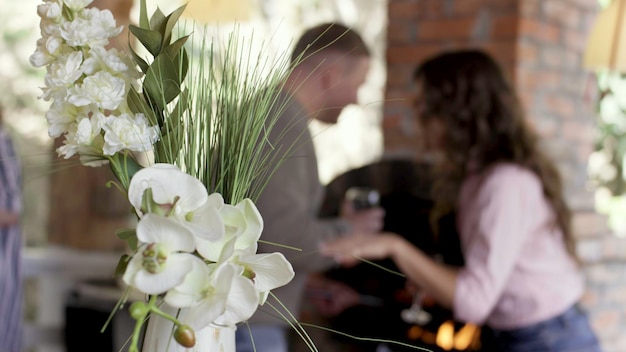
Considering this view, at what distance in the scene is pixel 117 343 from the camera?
9.24 feet

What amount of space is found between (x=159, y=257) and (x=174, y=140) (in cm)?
17

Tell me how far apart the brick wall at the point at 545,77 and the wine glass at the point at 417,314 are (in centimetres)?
67

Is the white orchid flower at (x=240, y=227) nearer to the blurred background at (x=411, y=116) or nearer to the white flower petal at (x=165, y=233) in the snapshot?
the white flower petal at (x=165, y=233)

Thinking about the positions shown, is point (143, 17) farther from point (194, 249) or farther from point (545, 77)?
point (545, 77)

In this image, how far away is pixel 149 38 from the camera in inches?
32.7

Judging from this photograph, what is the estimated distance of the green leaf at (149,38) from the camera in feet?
2.71

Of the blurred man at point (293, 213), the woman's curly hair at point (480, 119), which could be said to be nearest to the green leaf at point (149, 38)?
the blurred man at point (293, 213)

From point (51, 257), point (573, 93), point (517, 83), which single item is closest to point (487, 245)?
point (517, 83)

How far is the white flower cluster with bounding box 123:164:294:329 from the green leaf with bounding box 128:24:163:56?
152 millimetres

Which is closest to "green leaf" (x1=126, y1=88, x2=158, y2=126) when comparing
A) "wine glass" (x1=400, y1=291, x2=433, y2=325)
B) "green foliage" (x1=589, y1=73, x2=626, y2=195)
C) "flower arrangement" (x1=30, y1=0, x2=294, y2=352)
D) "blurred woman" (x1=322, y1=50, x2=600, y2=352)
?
"flower arrangement" (x1=30, y1=0, x2=294, y2=352)

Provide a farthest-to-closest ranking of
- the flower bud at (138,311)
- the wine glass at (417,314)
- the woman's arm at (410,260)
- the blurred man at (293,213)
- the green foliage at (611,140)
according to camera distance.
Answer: the green foliage at (611,140) < the wine glass at (417,314) < the woman's arm at (410,260) < the blurred man at (293,213) < the flower bud at (138,311)

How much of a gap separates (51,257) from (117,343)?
36.2 inches

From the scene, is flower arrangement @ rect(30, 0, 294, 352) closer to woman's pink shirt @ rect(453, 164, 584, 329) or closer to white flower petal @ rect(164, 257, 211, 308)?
white flower petal @ rect(164, 257, 211, 308)

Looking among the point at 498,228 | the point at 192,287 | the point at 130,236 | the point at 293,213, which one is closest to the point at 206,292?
the point at 192,287
